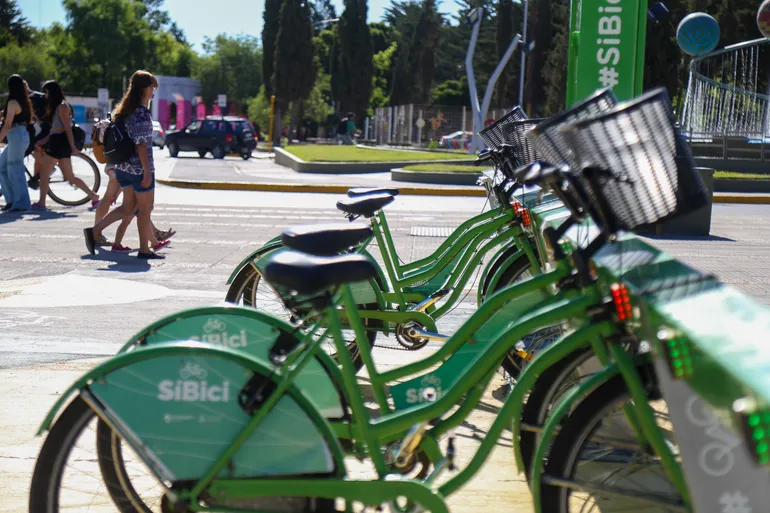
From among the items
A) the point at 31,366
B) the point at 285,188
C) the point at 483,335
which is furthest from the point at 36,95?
the point at 483,335

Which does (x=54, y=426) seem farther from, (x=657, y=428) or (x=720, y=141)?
(x=720, y=141)

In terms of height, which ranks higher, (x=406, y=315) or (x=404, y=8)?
(x=404, y=8)

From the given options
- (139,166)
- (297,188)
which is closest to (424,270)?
(139,166)

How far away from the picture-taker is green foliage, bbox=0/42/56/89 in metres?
73.9

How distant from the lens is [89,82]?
79.3 m

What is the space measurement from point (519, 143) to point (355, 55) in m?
63.4

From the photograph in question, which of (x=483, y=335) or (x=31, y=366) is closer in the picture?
(x=483, y=335)

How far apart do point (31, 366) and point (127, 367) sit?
312 centimetres

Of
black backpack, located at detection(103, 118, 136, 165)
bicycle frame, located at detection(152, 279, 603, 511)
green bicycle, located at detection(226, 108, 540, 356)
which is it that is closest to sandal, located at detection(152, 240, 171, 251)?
black backpack, located at detection(103, 118, 136, 165)

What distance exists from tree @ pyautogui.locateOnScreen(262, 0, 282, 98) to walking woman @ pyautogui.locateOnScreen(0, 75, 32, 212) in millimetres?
45252

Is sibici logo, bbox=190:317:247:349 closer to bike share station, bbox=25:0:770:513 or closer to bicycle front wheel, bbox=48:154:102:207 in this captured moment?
bike share station, bbox=25:0:770:513

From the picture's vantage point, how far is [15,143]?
13.3 metres

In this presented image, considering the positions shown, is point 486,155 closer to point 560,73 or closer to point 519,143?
point 519,143

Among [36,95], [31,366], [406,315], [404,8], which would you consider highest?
[404,8]
